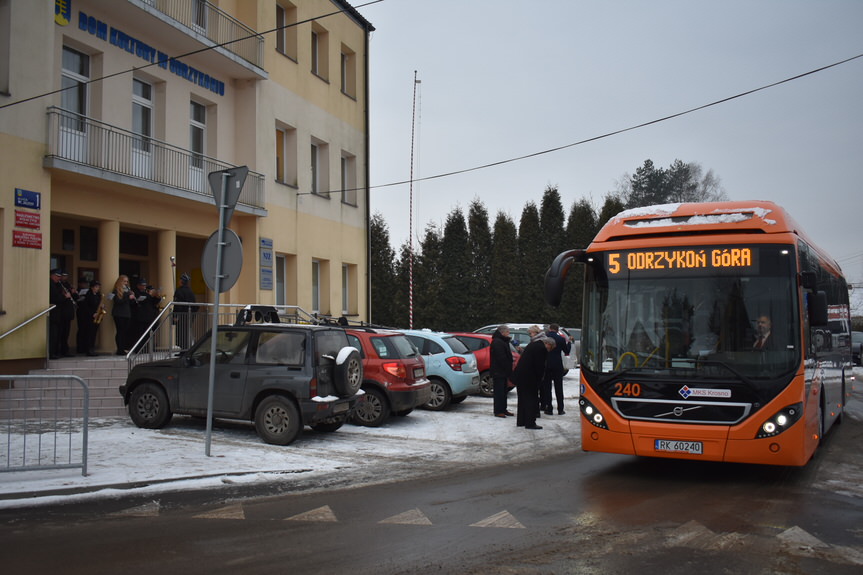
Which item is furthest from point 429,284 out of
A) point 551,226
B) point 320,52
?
point 320,52

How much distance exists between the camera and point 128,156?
15.6 metres

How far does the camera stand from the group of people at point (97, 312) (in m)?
13.9

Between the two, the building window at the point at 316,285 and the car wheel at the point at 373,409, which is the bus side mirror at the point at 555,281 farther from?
the building window at the point at 316,285

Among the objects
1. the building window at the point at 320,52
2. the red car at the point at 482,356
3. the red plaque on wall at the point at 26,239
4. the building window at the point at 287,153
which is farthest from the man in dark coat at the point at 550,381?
the building window at the point at 320,52

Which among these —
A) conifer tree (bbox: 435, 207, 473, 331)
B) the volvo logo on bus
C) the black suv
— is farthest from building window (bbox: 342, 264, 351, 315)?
the volvo logo on bus

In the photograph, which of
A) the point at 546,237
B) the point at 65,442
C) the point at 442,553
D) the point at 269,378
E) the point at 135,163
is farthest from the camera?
the point at 546,237

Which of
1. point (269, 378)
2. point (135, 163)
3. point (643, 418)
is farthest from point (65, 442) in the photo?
point (135, 163)

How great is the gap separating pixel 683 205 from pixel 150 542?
6953 millimetres

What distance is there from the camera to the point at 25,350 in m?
13.0

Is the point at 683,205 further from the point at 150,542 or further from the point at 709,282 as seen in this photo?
the point at 150,542

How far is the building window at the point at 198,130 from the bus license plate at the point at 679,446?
1434cm

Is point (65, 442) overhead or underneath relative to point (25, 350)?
underneath

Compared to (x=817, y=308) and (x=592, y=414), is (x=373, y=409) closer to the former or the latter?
(x=592, y=414)

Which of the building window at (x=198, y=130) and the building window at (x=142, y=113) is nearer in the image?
the building window at (x=142, y=113)
